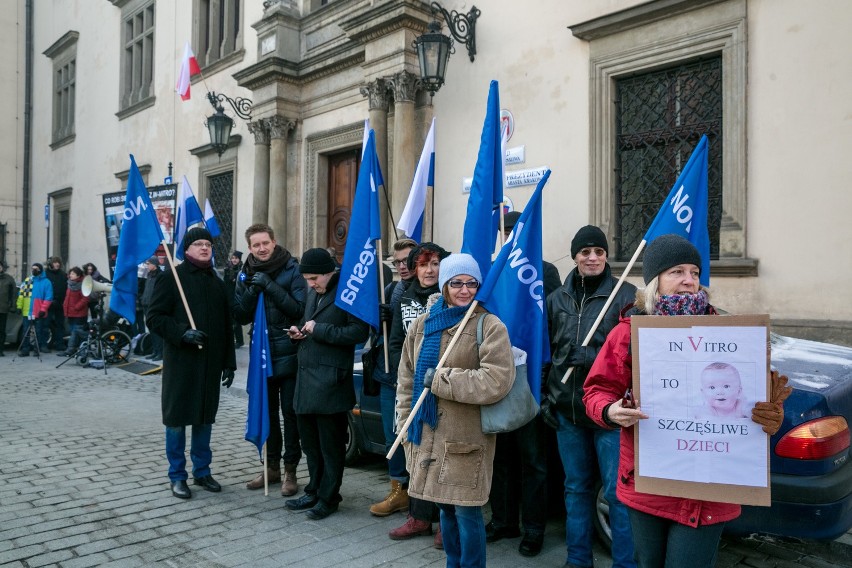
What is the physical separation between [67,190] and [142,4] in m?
7.19

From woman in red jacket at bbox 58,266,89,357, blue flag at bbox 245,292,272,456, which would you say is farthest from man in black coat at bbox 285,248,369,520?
woman in red jacket at bbox 58,266,89,357

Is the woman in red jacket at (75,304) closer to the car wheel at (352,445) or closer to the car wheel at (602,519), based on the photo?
the car wheel at (352,445)

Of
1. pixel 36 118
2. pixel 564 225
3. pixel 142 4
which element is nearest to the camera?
pixel 564 225

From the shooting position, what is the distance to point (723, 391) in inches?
83.0

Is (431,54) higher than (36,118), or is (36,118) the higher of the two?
(36,118)

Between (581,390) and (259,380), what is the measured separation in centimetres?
257

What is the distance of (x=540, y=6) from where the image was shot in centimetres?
870

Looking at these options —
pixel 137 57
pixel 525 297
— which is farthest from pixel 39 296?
pixel 525 297

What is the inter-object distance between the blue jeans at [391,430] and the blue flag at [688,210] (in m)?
1.97

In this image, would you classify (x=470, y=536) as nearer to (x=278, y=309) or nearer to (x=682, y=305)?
(x=682, y=305)

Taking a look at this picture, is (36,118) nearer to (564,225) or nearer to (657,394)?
(564,225)

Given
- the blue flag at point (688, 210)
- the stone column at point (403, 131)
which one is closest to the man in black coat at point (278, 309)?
the blue flag at point (688, 210)

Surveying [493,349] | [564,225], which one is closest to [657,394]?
[493,349]

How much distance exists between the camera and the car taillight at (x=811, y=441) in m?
3.22
